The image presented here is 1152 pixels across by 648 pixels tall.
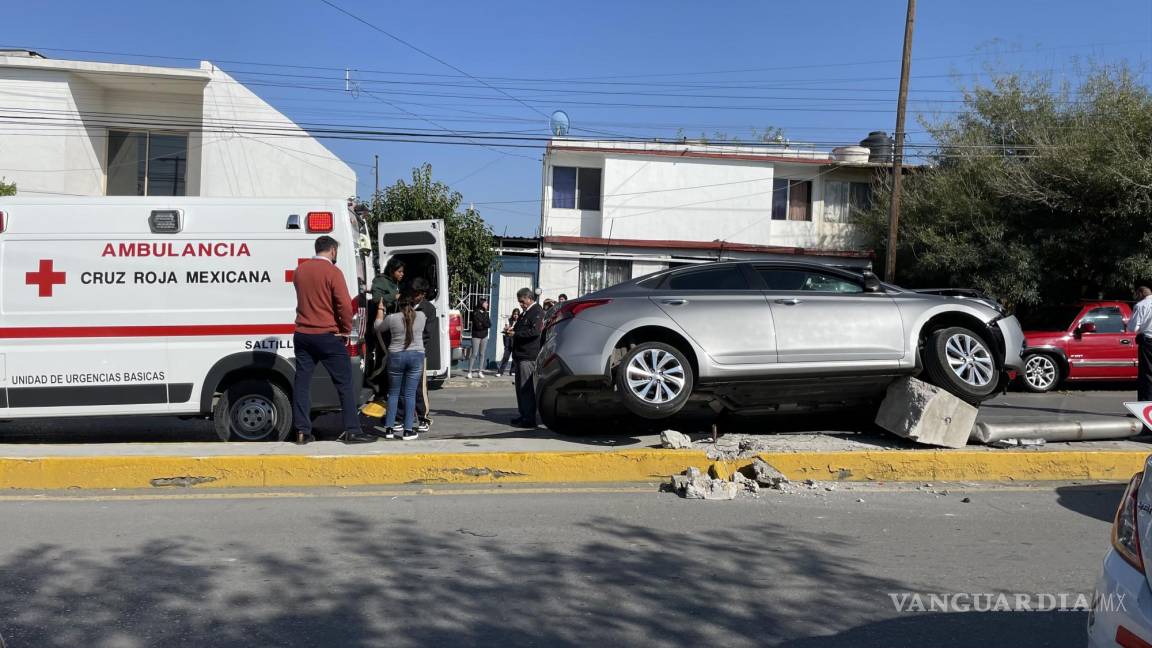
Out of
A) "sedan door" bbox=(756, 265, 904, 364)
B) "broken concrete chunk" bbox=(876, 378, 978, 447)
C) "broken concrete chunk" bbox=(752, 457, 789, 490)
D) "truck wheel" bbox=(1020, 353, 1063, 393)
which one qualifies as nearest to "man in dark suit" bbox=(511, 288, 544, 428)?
"sedan door" bbox=(756, 265, 904, 364)

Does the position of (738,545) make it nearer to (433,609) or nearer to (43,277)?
(433,609)

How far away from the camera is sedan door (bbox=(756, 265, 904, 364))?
24.4 feet

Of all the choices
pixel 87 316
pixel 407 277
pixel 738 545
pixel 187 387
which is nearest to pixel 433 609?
pixel 738 545

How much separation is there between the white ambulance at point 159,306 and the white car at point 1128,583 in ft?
21.3

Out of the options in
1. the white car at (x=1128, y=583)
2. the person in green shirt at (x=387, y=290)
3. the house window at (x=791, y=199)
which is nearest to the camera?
the white car at (x=1128, y=583)

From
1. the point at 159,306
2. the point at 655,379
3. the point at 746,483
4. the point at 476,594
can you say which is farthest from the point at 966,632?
the point at 159,306

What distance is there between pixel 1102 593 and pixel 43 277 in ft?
26.8

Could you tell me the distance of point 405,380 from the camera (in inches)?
338

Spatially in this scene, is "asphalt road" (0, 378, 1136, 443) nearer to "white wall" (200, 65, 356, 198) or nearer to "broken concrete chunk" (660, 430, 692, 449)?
"broken concrete chunk" (660, 430, 692, 449)

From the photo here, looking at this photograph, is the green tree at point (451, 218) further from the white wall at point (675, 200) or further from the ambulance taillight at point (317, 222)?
the ambulance taillight at point (317, 222)

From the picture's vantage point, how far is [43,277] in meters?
7.89

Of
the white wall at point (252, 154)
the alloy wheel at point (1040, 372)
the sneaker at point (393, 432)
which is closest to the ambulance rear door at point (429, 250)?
the sneaker at point (393, 432)

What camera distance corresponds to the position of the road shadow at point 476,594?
3881mm

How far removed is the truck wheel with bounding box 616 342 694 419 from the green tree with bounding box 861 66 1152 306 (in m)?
13.0
